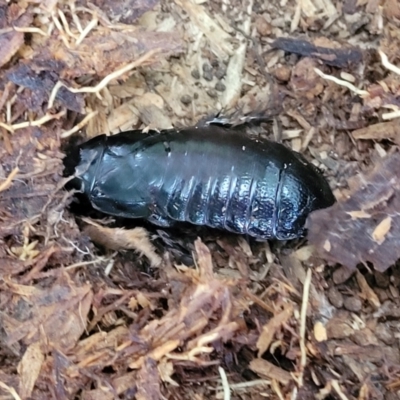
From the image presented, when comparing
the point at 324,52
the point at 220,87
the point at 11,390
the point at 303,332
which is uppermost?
the point at 324,52

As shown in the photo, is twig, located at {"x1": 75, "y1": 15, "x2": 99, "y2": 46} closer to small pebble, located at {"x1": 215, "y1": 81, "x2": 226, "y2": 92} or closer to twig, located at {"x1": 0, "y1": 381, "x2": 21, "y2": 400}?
small pebble, located at {"x1": 215, "y1": 81, "x2": 226, "y2": 92}

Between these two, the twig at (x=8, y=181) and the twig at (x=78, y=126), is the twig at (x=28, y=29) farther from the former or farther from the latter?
the twig at (x=8, y=181)

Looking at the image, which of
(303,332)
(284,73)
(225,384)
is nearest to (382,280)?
(303,332)

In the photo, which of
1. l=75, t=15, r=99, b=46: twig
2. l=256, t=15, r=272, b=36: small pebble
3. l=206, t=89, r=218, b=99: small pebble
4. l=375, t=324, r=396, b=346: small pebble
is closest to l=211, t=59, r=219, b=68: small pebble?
l=206, t=89, r=218, b=99: small pebble

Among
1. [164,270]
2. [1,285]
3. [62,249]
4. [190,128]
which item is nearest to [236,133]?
[190,128]

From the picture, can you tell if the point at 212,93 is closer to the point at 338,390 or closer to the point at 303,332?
the point at 303,332

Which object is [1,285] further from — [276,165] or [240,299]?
[276,165]

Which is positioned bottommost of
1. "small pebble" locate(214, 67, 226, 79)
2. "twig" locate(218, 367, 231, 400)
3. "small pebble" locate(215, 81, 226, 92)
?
"twig" locate(218, 367, 231, 400)
